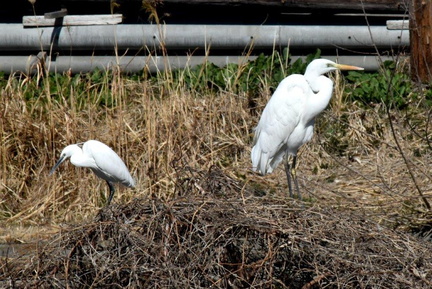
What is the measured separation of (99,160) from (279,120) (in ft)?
5.27

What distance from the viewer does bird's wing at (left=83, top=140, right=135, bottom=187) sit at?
7410mm

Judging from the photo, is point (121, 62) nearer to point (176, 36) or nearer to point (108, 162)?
point (176, 36)

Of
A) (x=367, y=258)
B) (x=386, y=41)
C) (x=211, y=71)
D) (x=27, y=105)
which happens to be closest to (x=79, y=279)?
(x=367, y=258)

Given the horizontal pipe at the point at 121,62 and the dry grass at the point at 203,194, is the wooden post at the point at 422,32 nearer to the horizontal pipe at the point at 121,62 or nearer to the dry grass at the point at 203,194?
the horizontal pipe at the point at 121,62

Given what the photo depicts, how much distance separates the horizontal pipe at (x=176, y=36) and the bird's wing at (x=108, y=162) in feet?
7.57

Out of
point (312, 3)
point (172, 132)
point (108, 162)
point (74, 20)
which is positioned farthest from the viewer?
point (312, 3)

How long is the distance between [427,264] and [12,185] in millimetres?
4518

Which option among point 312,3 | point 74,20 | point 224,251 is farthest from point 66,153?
point 312,3

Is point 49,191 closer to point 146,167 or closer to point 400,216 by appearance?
point 146,167

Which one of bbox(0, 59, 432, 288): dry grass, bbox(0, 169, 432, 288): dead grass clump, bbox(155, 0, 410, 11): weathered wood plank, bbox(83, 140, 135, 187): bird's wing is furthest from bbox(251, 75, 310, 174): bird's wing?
bbox(0, 169, 432, 288): dead grass clump

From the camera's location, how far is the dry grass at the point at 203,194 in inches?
191

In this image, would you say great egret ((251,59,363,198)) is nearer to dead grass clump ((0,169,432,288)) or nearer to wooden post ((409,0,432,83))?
wooden post ((409,0,432,83))

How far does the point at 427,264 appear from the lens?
4.86 m

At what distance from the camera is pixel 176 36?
31.7ft
